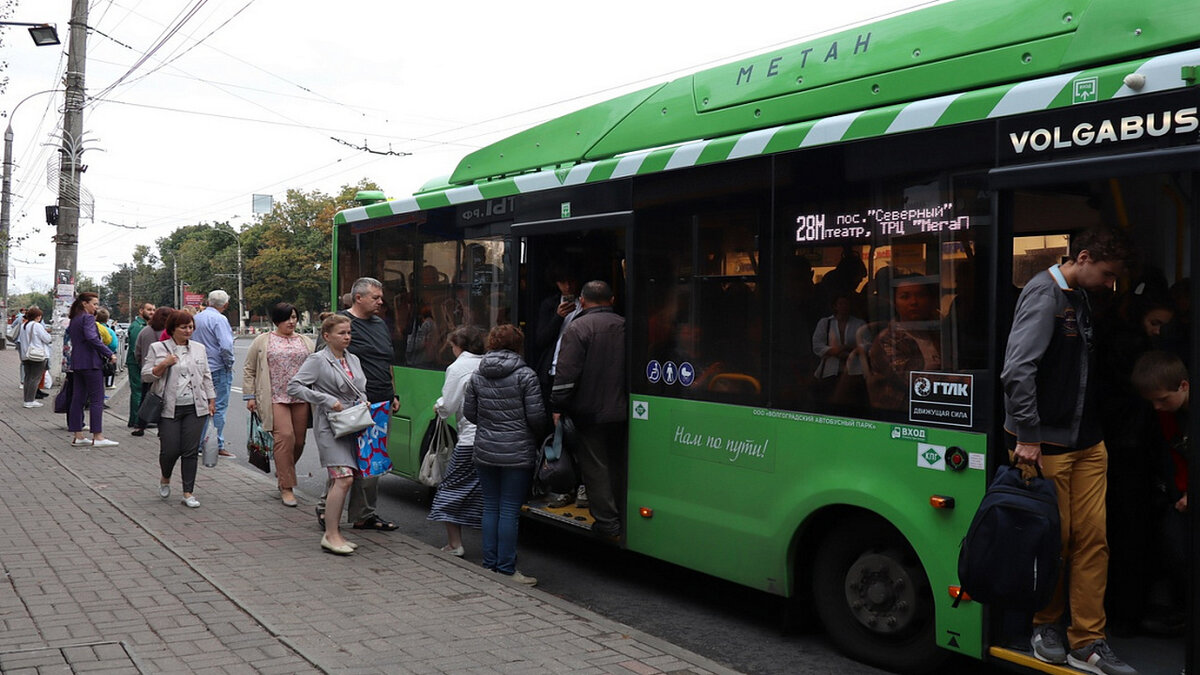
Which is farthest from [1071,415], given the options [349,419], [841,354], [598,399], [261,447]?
[261,447]

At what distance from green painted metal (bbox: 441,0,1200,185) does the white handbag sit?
2372 millimetres

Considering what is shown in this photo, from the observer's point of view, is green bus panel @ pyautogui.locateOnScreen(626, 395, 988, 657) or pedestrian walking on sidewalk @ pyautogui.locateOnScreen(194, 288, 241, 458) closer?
green bus panel @ pyautogui.locateOnScreen(626, 395, 988, 657)

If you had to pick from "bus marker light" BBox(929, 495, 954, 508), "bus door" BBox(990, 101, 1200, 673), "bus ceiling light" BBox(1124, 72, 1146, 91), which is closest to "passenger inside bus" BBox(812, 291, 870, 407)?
"bus marker light" BBox(929, 495, 954, 508)

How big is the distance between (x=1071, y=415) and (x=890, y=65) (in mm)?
2047

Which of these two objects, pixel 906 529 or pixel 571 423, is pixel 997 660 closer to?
pixel 906 529

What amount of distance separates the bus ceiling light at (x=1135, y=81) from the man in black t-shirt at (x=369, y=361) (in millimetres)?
5367

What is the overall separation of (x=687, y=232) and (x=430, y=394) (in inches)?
139

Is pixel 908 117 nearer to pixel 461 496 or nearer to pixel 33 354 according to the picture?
pixel 461 496

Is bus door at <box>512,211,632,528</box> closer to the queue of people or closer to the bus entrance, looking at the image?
the queue of people

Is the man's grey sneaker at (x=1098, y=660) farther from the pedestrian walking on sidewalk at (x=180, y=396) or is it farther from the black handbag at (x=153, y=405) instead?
the black handbag at (x=153, y=405)

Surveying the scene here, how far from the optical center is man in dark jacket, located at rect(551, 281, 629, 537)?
21.8 ft

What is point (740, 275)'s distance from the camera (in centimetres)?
582

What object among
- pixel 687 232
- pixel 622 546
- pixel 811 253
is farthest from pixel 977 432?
pixel 622 546

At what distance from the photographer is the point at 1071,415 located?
4.33 meters
